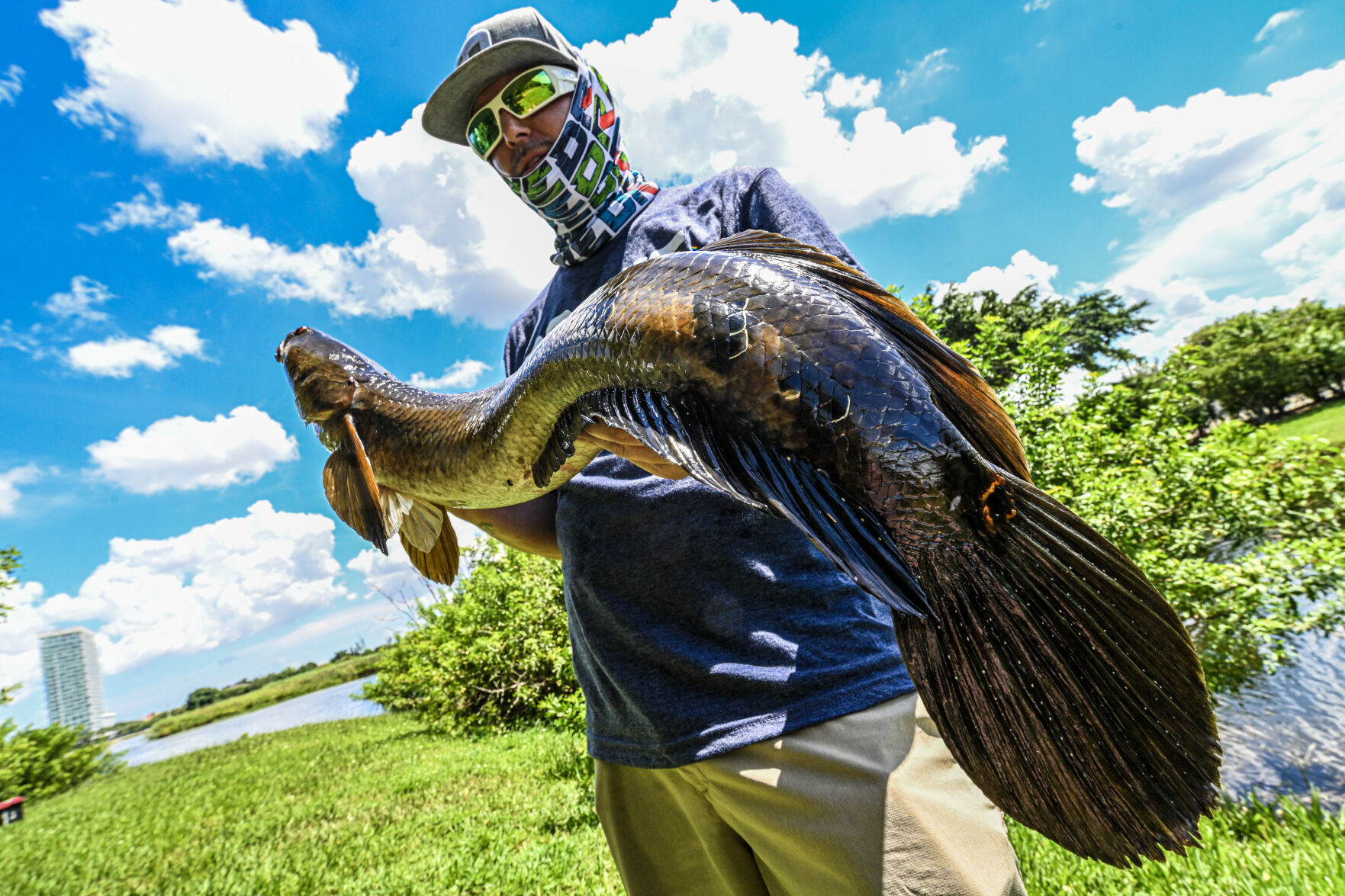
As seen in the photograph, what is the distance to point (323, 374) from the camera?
2309 mm

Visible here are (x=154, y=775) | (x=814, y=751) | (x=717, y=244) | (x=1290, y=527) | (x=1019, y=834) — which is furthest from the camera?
(x=154, y=775)

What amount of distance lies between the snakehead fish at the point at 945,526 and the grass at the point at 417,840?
2879 millimetres

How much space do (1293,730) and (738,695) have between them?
723 cm

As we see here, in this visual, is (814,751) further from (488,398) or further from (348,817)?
(348,817)

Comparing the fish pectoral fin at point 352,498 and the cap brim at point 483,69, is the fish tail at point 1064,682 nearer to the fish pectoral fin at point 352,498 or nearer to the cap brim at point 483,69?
the fish pectoral fin at point 352,498

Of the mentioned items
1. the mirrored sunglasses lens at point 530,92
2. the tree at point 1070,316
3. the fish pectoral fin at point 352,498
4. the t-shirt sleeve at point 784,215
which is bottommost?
the fish pectoral fin at point 352,498

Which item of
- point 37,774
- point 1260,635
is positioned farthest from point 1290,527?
point 37,774

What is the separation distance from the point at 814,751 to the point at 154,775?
23019mm

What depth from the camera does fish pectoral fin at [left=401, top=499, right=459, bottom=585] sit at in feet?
7.61

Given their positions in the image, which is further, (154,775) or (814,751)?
(154,775)

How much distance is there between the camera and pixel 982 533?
97 centimetres

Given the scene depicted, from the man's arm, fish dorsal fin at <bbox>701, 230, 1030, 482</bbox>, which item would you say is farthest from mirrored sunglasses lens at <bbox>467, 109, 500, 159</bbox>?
fish dorsal fin at <bbox>701, 230, 1030, 482</bbox>

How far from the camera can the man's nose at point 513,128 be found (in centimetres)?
260

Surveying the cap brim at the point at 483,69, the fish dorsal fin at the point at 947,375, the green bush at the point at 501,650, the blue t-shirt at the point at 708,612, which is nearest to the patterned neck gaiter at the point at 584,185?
the cap brim at the point at 483,69
